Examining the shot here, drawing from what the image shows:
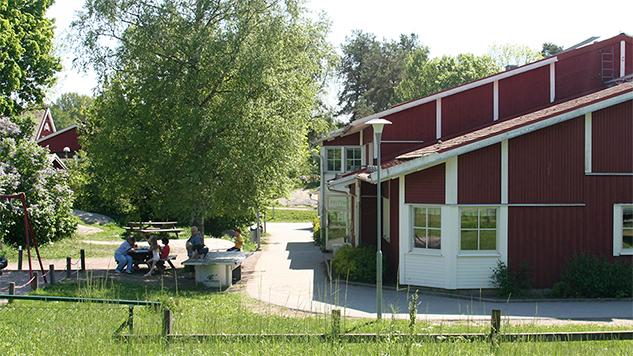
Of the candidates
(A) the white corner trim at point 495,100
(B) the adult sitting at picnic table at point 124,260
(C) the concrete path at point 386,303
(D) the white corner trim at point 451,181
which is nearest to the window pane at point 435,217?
(D) the white corner trim at point 451,181

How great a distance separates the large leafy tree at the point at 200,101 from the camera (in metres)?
20.5

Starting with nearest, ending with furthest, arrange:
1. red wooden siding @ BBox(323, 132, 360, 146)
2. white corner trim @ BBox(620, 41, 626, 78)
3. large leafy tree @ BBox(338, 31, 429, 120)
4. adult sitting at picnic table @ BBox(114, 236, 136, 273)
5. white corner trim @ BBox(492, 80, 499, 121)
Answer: adult sitting at picnic table @ BBox(114, 236, 136, 273) < white corner trim @ BBox(492, 80, 499, 121) < white corner trim @ BBox(620, 41, 626, 78) < red wooden siding @ BBox(323, 132, 360, 146) < large leafy tree @ BBox(338, 31, 429, 120)

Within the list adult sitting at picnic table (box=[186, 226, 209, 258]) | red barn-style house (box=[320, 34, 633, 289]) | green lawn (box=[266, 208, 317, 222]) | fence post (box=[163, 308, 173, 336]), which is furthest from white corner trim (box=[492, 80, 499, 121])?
green lawn (box=[266, 208, 317, 222])

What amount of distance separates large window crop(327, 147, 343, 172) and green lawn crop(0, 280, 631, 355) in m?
17.0

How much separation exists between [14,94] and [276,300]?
21561mm

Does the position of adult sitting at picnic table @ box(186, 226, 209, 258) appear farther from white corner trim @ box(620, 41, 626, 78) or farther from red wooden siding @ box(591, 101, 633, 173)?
white corner trim @ box(620, 41, 626, 78)

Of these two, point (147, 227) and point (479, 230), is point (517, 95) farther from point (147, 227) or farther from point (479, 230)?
point (147, 227)

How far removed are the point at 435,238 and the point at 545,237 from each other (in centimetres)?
269

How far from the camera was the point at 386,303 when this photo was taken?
56.4 ft

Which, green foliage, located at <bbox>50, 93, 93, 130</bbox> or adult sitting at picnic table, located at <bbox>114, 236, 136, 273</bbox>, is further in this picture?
green foliage, located at <bbox>50, 93, 93, 130</bbox>

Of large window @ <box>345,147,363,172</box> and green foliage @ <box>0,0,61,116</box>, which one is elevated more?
green foliage @ <box>0,0,61,116</box>

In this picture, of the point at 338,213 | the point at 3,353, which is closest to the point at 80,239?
the point at 338,213

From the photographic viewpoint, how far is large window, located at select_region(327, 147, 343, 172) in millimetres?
31297

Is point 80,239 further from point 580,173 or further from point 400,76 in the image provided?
point 400,76
